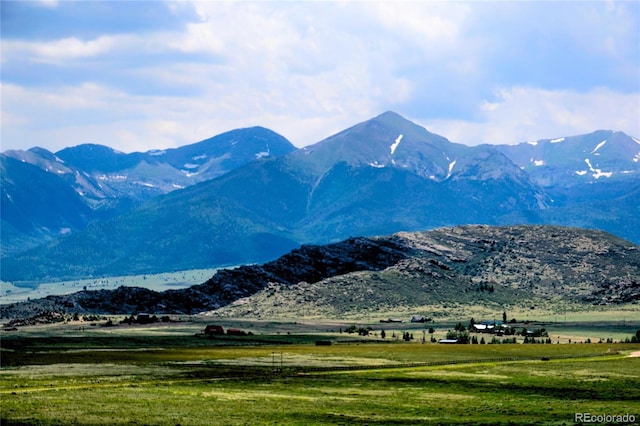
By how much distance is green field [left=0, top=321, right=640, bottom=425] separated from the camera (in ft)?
330

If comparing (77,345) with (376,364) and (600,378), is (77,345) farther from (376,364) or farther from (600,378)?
(600,378)

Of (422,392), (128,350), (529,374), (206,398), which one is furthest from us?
(128,350)

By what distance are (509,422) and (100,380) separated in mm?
51732

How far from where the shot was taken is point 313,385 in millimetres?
126062

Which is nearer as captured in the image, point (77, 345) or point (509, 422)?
point (509, 422)

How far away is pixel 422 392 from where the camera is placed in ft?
394

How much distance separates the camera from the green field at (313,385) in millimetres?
100562

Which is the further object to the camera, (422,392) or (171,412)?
(422,392)

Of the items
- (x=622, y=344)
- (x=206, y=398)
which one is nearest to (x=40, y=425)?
(x=206, y=398)

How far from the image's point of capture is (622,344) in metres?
198

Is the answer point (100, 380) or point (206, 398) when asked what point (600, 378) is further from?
point (100, 380)

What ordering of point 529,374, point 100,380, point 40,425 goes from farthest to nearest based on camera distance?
point 529,374
point 100,380
point 40,425

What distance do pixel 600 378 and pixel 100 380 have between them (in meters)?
56.5

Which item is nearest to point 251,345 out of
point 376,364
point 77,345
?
point 77,345
